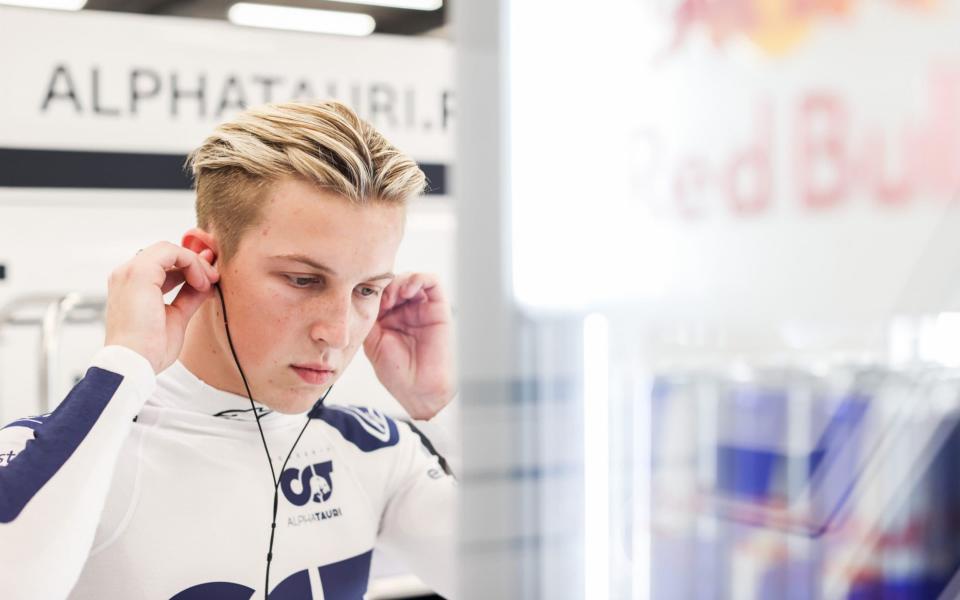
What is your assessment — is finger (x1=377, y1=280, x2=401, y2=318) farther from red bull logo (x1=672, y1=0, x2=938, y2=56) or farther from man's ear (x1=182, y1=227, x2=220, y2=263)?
red bull logo (x1=672, y1=0, x2=938, y2=56)

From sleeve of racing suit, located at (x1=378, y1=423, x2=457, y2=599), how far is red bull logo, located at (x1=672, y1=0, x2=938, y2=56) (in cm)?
99

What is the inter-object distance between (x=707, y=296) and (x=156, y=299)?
80 cm

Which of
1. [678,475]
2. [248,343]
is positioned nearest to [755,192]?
[678,475]

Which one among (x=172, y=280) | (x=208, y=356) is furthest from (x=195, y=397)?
(x=172, y=280)

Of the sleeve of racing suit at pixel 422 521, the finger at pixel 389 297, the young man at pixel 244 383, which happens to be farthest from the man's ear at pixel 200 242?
the sleeve of racing suit at pixel 422 521

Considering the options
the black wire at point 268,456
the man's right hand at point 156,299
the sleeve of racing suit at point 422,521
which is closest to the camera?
the man's right hand at point 156,299

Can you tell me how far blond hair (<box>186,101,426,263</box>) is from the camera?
142cm

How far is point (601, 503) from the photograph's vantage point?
742mm

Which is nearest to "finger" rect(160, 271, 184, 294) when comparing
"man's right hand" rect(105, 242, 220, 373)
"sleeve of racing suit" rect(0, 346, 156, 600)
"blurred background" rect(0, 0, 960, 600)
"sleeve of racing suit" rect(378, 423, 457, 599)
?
"man's right hand" rect(105, 242, 220, 373)

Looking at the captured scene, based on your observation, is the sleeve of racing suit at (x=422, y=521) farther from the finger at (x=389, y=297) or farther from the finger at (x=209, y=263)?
the finger at (x=209, y=263)

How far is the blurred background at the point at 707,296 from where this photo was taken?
2.33ft

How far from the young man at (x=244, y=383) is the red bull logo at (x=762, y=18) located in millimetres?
719

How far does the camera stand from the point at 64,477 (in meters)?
1.20

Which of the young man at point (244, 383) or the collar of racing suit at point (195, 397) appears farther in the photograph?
the collar of racing suit at point (195, 397)
